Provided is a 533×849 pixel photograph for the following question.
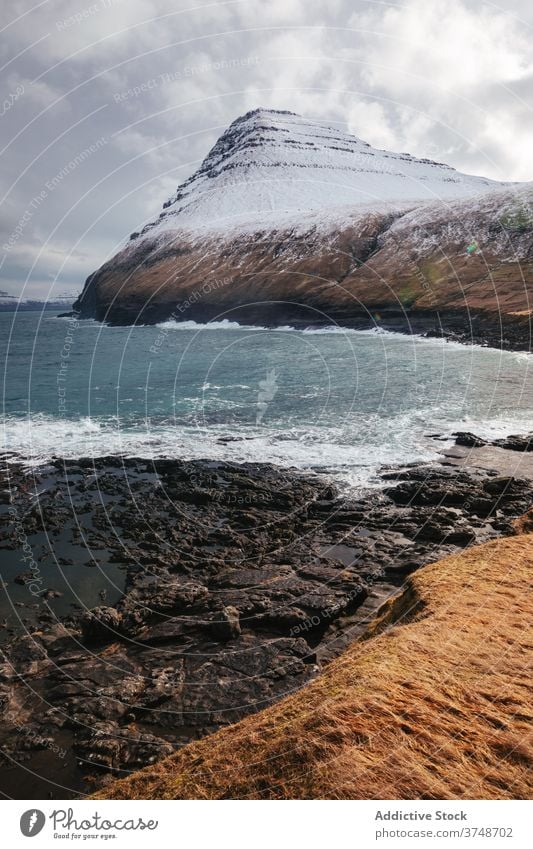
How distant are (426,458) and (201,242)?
4978 inches

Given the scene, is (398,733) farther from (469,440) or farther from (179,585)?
(469,440)

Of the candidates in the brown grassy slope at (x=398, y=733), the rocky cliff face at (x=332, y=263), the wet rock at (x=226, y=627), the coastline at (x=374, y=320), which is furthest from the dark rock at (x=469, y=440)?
the rocky cliff face at (x=332, y=263)

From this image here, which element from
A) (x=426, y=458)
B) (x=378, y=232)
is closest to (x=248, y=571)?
(x=426, y=458)

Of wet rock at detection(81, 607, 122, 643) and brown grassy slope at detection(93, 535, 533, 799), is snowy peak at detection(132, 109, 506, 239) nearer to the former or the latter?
wet rock at detection(81, 607, 122, 643)

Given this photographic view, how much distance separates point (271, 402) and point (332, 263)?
261ft

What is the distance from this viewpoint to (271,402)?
36.7 m

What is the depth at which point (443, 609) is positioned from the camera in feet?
24.0

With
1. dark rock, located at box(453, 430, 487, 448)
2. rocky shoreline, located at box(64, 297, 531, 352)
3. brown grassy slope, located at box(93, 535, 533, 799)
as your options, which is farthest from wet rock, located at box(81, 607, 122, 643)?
rocky shoreline, located at box(64, 297, 531, 352)

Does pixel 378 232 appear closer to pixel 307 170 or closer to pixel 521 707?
pixel 307 170

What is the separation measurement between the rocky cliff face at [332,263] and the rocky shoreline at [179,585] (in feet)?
157

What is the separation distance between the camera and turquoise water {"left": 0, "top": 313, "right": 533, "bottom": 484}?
26058 millimetres
